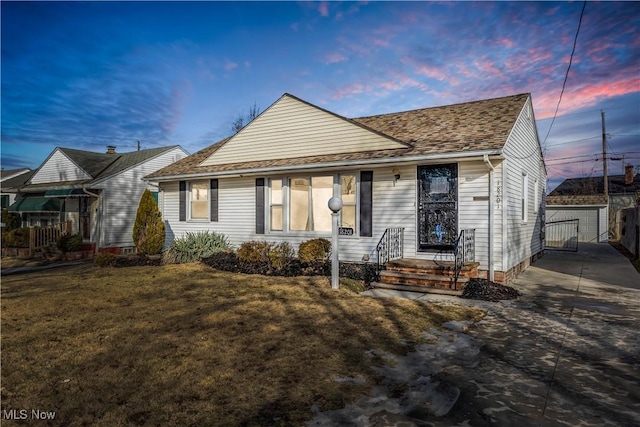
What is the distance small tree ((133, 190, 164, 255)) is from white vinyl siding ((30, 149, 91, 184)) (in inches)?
267

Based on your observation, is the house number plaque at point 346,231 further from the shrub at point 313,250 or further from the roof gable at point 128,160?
the roof gable at point 128,160

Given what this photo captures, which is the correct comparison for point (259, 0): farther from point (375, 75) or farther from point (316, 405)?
point (316, 405)

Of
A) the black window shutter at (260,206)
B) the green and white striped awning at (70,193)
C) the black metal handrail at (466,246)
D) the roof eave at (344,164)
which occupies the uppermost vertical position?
the roof eave at (344,164)

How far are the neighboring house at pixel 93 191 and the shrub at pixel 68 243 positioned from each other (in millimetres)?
913

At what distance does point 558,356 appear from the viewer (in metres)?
4.27

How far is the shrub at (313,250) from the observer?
9.93 m

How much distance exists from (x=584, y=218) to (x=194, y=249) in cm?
2471

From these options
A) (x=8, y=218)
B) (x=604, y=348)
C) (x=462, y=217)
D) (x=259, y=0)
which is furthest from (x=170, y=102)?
(x=604, y=348)

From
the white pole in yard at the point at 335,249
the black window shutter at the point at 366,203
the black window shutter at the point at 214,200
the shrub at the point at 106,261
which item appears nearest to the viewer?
the white pole in yard at the point at 335,249

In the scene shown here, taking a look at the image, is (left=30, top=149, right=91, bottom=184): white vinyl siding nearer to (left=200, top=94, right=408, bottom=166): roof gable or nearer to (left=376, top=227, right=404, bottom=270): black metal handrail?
(left=200, top=94, right=408, bottom=166): roof gable

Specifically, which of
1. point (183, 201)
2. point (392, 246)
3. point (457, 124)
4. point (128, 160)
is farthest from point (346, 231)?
point (128, 160)

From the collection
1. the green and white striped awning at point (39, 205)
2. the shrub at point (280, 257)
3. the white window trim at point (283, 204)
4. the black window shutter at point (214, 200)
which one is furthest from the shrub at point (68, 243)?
the shrub at point (280, 257)

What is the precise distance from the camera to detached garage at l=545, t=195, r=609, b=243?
2395 centimetres

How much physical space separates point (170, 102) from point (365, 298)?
65.4 feet
